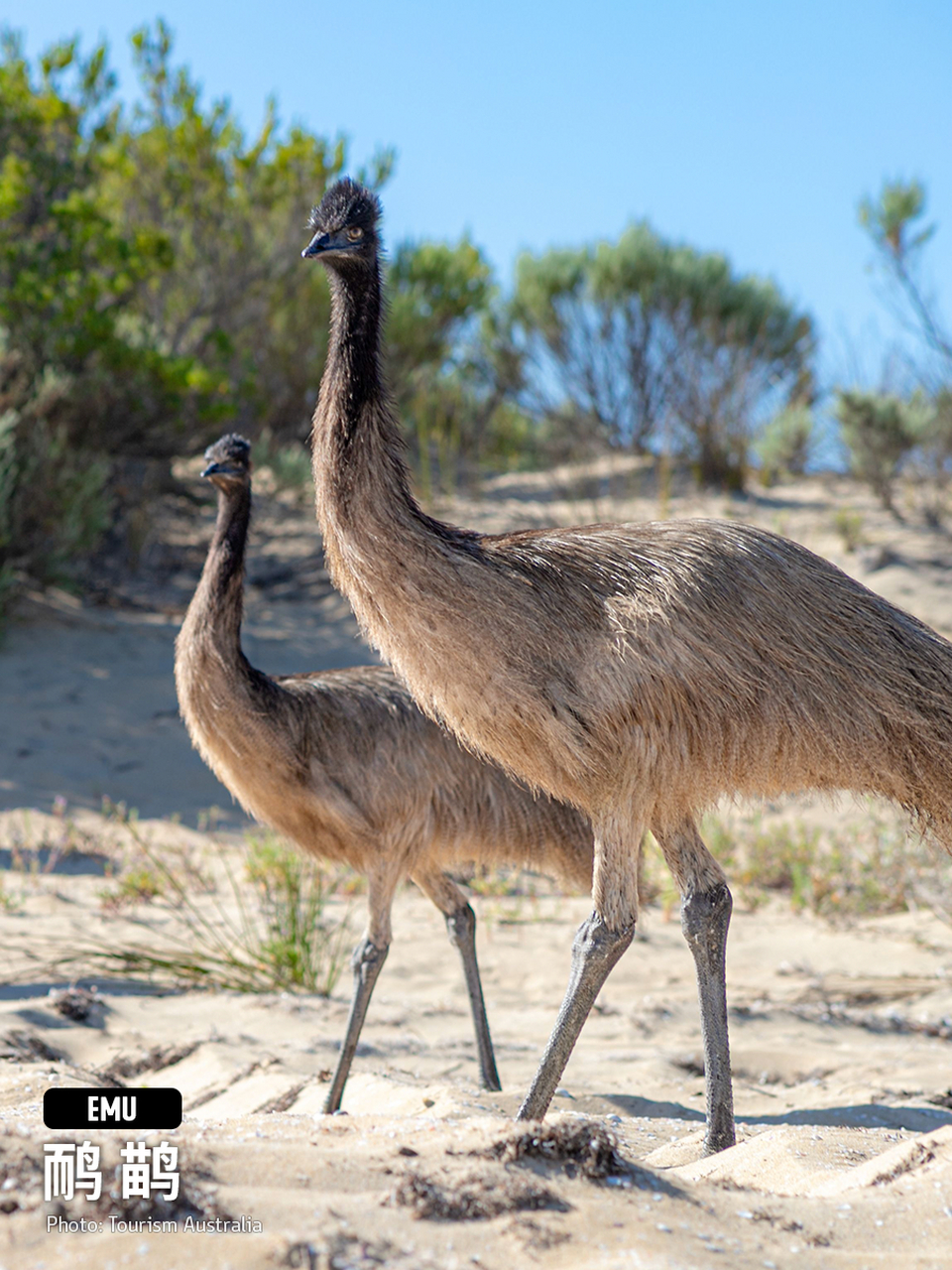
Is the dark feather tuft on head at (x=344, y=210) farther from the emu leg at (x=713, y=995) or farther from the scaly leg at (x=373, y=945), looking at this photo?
the scaly leg at (x=373, y=945)

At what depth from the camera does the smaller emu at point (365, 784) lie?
164 inches

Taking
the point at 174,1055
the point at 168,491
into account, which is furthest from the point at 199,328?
the point at 174,1055

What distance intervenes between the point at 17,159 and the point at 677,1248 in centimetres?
1069

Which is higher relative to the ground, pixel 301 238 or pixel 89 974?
pixel 301 238

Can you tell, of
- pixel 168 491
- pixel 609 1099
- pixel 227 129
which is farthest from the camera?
pixel 227 129

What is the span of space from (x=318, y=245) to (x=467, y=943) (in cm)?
244

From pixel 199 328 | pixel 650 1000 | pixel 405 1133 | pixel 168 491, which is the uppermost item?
pixel 199 328

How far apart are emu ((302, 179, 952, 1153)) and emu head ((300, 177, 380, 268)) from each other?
1.84ft

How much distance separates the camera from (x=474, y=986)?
4.25m

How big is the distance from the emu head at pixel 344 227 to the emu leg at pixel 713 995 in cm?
189

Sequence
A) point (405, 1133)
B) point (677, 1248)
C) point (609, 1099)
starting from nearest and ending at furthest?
point (677, 1248), point (405, 1133), point (609, 1099)

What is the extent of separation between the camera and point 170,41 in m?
11.8

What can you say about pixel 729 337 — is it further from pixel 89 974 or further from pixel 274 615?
pixel 89 974

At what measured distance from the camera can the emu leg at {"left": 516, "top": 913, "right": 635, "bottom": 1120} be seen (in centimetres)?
278
